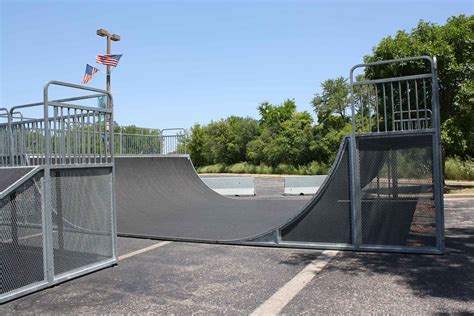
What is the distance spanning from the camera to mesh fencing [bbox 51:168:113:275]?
576 centimetres

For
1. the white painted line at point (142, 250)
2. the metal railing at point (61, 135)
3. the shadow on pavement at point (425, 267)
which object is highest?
the metal railing at point (61, 135)

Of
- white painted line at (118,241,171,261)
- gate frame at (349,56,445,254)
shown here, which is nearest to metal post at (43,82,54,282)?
white painted line at (118,241,171,261)

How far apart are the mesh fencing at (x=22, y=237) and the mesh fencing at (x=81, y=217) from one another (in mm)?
287

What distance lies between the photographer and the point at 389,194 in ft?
22.1

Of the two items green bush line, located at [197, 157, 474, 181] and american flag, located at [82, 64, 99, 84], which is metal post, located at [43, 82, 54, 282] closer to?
american flag, located at [82, 64, 99, 84]

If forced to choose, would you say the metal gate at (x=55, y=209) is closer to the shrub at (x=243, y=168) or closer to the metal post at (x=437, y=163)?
the metal post at (x=437, y=163)

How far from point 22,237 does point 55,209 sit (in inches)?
23.3

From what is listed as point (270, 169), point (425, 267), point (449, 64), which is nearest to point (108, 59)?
point (449, 64)

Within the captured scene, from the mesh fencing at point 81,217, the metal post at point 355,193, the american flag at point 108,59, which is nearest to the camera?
the mesh fencing at point 81,217

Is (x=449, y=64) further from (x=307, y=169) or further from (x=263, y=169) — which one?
(x=263, y=169)

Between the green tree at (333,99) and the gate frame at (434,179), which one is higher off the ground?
the green tree at (333,99)

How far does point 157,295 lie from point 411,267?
3.61 m

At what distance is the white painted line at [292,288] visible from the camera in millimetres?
4375

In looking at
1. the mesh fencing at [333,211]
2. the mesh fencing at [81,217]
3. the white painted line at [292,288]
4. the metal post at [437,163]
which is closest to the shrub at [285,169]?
the mesh fencing at [333,211]
